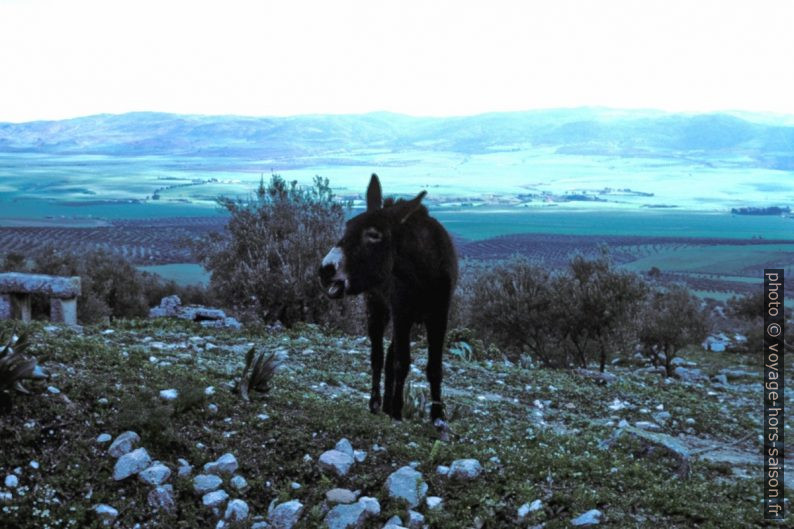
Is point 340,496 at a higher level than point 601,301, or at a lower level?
higher

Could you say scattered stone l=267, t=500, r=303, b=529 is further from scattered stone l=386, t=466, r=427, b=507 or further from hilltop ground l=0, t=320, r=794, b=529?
scattered stone l=386, t=466, r=427, b=507

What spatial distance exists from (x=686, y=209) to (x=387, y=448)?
167956 mm

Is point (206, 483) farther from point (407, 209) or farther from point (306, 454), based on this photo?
point (407, 209)

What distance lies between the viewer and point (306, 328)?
20578 millimetres

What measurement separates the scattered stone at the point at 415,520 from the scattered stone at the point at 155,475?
224 cm

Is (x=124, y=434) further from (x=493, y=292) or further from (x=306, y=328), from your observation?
(x=493, y=292)

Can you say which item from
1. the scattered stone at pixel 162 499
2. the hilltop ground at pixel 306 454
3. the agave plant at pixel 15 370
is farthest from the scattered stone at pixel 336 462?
the agave plant at pixel 15 370

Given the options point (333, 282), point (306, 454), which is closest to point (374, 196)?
point (333, 282)

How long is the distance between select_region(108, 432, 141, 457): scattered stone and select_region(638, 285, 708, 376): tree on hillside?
24.1m

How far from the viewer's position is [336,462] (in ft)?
25.5

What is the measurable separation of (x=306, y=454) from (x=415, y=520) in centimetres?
155

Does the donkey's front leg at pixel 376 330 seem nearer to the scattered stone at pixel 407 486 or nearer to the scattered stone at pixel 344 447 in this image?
the scattered stone at pixel 344 447

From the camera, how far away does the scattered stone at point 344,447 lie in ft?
26.5

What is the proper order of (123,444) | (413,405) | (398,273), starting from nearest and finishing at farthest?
(123,444) < (398,273) < (413,405)
